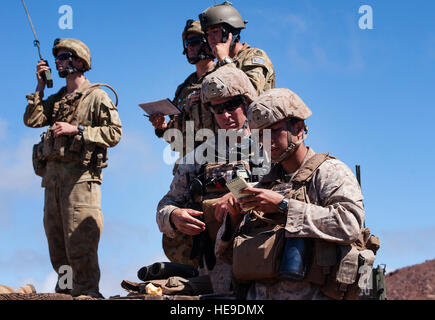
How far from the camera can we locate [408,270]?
133 feet

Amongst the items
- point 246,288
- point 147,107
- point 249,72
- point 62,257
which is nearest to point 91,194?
point 62,257

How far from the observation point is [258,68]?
27.4 ft

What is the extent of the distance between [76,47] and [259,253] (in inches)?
229

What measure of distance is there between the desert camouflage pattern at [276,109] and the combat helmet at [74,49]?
5110 millimetres

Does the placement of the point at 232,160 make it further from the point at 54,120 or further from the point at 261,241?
the point at 54,120

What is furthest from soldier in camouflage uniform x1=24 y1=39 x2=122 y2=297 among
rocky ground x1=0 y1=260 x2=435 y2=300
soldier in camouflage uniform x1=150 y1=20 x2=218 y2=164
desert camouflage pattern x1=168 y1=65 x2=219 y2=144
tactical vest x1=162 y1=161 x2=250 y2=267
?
rocky ground x1=0 y1=260 x2=435 y2=300

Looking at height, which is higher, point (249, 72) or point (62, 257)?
point (249, 72)

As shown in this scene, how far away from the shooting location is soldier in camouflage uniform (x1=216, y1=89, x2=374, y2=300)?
4.86 meters

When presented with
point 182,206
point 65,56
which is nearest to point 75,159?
point 65,56

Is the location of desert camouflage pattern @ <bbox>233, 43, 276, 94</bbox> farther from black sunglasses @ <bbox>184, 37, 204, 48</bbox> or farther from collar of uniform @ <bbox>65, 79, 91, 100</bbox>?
collar of uniform @ <bbox>65, 79, 91, 100</bbox>

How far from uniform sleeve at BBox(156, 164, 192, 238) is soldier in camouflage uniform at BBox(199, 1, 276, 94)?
5.83ft
